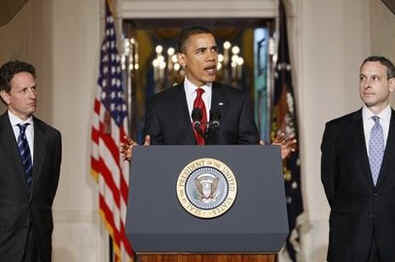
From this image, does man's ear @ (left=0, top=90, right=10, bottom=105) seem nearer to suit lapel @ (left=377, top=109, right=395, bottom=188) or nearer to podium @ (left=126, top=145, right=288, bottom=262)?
podium @ (left=126, top=145, right=288, bottom=262)

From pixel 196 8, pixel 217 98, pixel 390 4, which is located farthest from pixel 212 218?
pixel 196 8

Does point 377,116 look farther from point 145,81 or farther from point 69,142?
point 145,81

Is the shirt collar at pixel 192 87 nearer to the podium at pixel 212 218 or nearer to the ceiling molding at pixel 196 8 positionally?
the podium at pixel 212 218

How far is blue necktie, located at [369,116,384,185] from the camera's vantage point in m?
5.32

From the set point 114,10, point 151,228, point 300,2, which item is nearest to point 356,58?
point 300,2

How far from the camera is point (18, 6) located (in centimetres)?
820

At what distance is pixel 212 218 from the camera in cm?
418

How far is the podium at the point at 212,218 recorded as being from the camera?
4152 millimetres

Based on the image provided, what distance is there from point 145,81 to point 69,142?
8.66 metres

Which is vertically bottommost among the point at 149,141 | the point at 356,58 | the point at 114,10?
the point at 149,141

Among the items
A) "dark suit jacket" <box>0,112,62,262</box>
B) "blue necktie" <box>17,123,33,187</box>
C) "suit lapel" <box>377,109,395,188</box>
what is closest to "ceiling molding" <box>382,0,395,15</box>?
"suit lapel" <box>377,109,395,188</box>

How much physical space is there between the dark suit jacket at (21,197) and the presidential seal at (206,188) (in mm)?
1361

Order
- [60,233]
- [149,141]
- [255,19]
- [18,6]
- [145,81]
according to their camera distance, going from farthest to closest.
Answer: [145,81], [255,19], [60,233], [18,6], [149,141]

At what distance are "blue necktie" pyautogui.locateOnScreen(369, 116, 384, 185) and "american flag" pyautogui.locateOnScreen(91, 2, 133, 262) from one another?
3580mm
